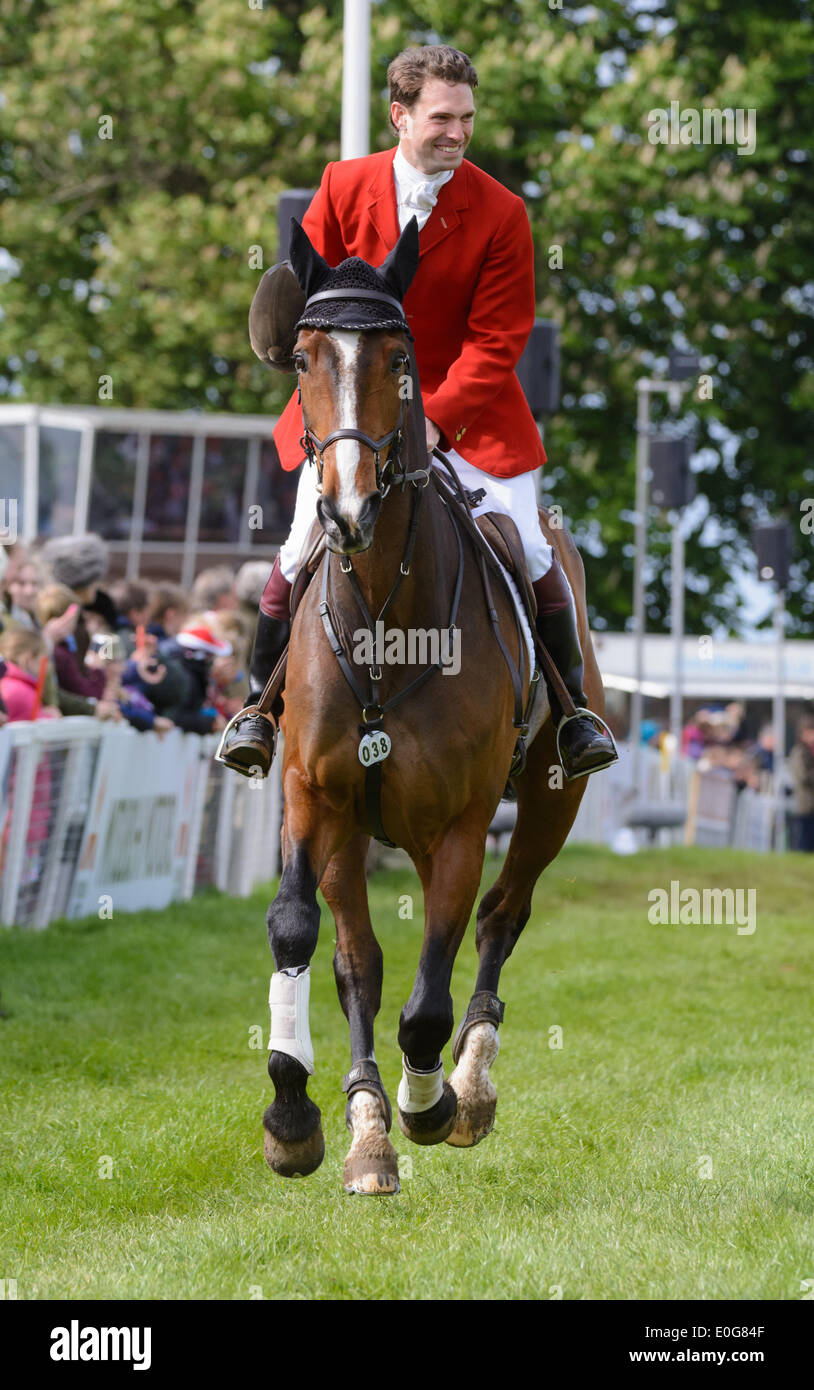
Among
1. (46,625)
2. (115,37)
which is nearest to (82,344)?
(115,37)

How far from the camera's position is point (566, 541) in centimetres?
733

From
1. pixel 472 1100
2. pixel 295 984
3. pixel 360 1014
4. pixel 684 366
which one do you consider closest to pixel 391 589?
pixel 295 984

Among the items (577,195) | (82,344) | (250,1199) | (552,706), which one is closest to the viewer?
(250,1199)

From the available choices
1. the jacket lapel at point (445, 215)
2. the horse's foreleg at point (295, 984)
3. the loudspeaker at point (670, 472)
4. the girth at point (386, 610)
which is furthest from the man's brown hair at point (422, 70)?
the loudspeaker at point (670, 472)

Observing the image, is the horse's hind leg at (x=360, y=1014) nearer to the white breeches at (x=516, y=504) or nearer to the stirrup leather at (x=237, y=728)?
the stirrup leather at (x=237, y=728)

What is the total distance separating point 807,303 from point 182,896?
19.4 m

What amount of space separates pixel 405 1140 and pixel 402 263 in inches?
131

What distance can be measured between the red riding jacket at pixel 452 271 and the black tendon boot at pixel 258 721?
557mm

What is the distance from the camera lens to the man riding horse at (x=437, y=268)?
5746 millimetres

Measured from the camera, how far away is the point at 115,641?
12.9 metres

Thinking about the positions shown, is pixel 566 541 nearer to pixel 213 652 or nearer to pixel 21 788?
pixel 21 788

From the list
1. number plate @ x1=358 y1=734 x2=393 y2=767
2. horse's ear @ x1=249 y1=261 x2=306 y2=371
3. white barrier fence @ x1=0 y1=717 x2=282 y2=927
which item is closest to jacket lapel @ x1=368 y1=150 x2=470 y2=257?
horse's ear @ x1=249 y1=261 x2=306 y2=371

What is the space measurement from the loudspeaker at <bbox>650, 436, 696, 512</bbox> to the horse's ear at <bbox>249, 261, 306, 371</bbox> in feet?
59.4

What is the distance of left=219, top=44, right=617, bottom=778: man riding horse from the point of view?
18.9 feet
